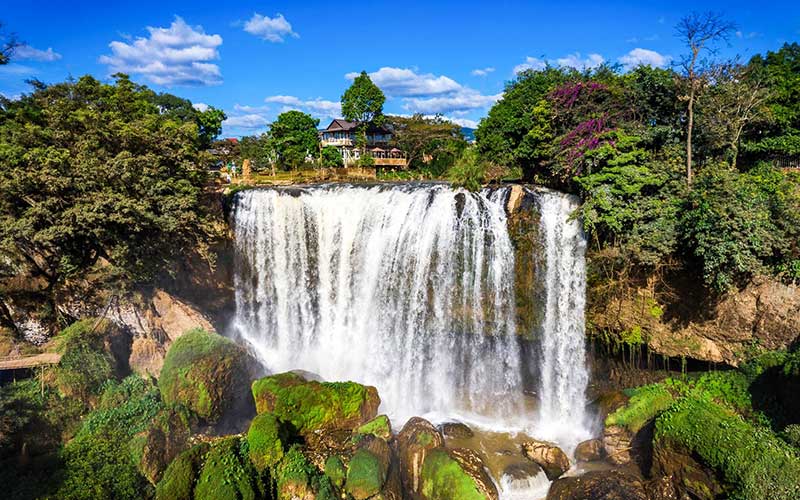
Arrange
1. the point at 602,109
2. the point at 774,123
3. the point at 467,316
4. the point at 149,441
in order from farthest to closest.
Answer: the point at 774,123 < the point at 602,109 < the point at 467,316 < the point at 149,441

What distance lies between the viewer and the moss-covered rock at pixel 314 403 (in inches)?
513

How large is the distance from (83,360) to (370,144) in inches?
1404

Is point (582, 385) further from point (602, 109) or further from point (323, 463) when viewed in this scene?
point (602, 109)

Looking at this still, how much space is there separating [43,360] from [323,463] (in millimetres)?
9267

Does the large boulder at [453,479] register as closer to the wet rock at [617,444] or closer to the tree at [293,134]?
the wet rock at [617,444]

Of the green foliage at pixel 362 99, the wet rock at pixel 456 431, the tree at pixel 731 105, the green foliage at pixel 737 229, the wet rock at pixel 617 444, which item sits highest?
the green foliage at pixel 362 99

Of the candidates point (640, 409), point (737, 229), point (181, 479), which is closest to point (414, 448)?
point (181, 479)

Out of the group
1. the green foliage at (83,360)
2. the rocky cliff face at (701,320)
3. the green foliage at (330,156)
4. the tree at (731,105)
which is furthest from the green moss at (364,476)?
the green foliage at (330,156)

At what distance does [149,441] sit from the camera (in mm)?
11867

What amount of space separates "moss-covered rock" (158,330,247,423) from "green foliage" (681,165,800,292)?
14.6 meters

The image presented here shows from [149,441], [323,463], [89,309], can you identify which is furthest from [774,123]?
[89,309]

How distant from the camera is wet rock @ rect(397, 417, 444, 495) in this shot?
448 inches

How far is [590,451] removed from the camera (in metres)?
12.1

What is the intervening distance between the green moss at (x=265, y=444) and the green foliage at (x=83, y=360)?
20.1ft
